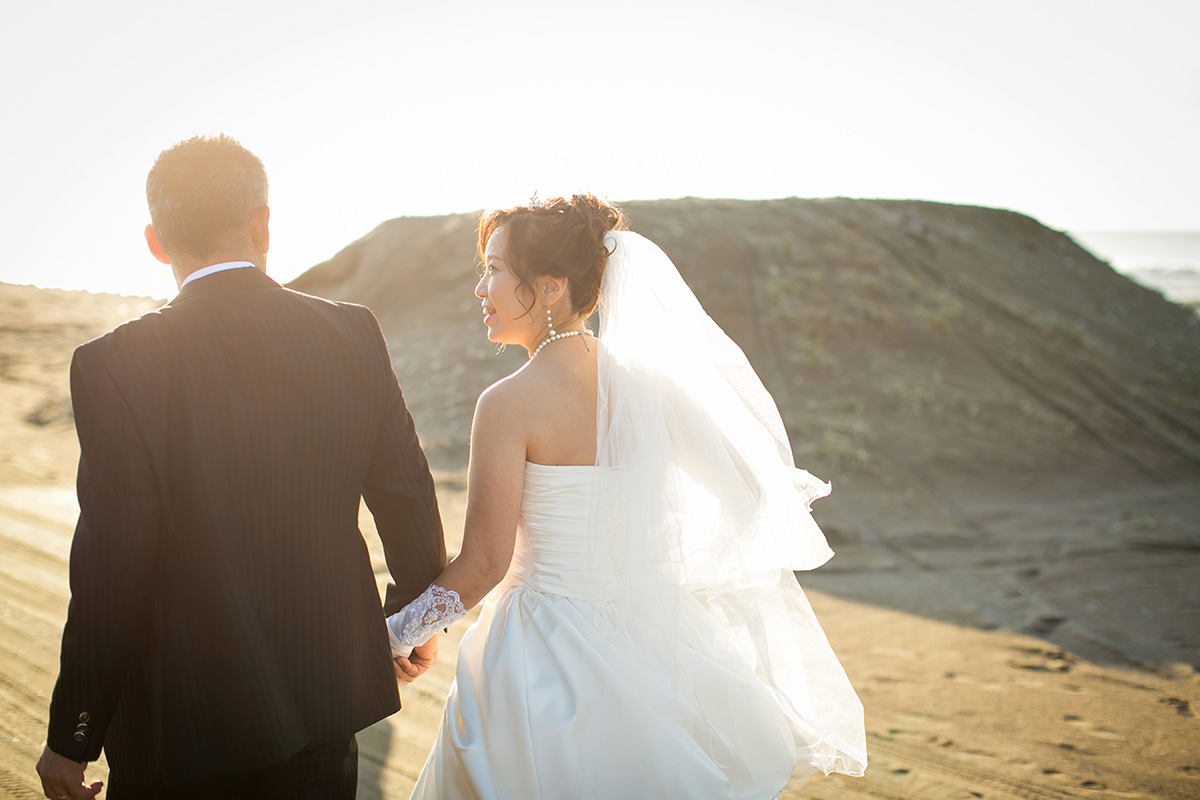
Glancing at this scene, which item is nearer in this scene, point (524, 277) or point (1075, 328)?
point (524, 277)

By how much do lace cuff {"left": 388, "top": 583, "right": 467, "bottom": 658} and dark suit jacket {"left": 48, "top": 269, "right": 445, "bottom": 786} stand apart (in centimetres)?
23

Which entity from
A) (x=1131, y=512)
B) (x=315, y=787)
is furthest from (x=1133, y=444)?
(x=315, y=787)

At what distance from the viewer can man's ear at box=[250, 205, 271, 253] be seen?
169cm

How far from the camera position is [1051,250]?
2297cm

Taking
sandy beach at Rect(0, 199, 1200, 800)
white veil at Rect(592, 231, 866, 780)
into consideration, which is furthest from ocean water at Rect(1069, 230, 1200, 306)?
white veil at Rect(592, 231, 866, 780)

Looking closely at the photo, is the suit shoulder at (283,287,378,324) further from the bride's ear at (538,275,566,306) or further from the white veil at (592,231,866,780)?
the white veil at (592,231,866,780)

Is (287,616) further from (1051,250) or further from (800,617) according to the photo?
(1051,250)

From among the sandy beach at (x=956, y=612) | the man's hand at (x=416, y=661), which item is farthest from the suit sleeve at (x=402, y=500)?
the sandy beach at (x=956, y=612)

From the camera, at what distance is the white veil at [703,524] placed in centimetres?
202

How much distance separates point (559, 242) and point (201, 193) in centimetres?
90

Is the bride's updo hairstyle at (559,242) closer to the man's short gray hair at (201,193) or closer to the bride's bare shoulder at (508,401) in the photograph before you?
the bride's bare shoulder at (508,401)

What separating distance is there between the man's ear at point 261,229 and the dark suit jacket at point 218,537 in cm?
10

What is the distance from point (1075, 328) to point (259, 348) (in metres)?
18.5

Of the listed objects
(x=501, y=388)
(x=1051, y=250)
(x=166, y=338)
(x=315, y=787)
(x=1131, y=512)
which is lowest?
(x=1131, y=512)
